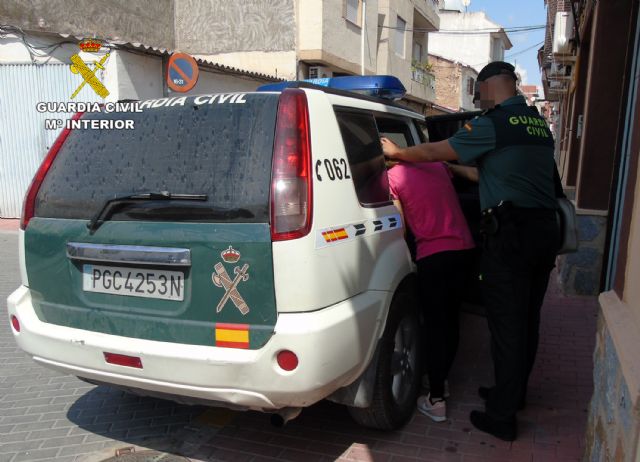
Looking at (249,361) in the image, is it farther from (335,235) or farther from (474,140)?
(474,140)

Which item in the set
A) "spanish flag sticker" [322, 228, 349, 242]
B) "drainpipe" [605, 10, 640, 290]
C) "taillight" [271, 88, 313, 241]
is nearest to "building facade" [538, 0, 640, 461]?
"drainpipe" [605, 10, 640, 290]

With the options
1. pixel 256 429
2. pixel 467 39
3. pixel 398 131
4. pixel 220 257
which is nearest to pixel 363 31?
pixel 398 131

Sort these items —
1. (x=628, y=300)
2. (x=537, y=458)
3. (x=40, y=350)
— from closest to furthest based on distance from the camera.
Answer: (x=628, y=300) → (x=40, y=350) → (x=537, y=458)

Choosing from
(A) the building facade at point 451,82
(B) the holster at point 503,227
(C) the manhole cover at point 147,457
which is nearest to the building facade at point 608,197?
(B) the holster at point 503,227

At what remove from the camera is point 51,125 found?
10750mm

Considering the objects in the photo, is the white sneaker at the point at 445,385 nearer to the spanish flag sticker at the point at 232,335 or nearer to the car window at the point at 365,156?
the car window at the point at 365,156

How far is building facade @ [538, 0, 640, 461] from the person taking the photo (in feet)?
6.92

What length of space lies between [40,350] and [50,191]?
815 millimetres

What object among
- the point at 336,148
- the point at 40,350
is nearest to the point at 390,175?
the point at 336,148

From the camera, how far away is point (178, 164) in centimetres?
259

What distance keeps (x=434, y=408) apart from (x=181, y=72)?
8.55m

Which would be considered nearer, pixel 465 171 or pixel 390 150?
pixel 390 150

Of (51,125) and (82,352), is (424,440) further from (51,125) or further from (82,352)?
(51,125)

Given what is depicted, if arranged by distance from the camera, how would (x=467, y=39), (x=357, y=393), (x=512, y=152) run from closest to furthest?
1. (x=357, y=393)
2. (x=512, y=152)
3. (x=467, y=39)
